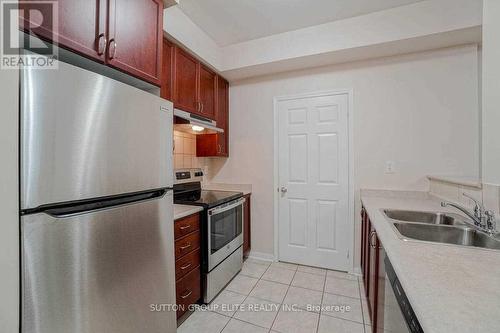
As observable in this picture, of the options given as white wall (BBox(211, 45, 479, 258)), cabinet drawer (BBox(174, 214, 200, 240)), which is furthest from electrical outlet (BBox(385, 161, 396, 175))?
cabinet drawer (BBox(174, 214, 200, 240))

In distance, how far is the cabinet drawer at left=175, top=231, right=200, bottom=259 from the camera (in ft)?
5.42

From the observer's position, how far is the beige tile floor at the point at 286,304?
67.1 inches

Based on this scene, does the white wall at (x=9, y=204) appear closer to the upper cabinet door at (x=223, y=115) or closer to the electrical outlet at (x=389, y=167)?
the upper cabinet door at (x=223, y=115)

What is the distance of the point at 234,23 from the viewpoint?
2236 mm

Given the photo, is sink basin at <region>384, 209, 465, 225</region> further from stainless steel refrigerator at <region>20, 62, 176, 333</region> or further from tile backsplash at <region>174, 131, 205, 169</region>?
tile backsplash at <region>174, 131, 205, 169</region>

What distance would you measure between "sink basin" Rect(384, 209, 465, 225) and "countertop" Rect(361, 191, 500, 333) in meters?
0.63

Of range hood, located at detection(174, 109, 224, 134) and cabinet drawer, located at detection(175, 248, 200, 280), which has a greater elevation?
range hood, located at detection(174, 109, 224, 134)

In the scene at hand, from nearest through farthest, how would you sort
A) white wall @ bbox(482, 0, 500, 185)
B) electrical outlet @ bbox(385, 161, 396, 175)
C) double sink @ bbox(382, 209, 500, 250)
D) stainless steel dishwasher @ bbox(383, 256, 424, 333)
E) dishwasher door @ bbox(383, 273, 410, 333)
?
1. stainless steel dishwasher @ bbox(383, 256, 424, 333)
2. dishwasher door @ bbox(383, 273, 410, 333)
3. double sink @ bbox(382, 209, 500, 250)
4. white wall @ bbox(482, 0, 500, 185)
5. electrical outlet @ bbox(385, 161, 396, 175)

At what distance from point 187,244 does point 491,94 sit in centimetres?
241

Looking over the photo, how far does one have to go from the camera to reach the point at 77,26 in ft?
3.31

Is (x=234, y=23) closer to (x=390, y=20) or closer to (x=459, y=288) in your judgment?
(x=390, y=20)

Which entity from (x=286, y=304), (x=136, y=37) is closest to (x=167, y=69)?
(x=136, y=37)

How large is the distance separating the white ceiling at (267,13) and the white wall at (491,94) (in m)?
0.62

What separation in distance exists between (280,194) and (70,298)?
223 cm
